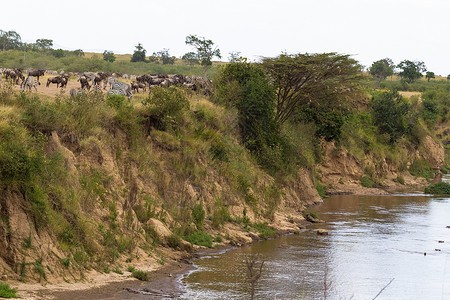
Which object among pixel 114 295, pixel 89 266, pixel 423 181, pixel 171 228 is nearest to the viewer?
pixel 114 295

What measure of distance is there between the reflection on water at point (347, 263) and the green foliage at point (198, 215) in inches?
58.5

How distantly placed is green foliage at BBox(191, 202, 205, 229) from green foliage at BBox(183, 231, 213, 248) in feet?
1.55

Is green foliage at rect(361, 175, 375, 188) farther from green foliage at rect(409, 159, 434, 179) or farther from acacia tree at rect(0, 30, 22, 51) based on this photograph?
acacia tree at rect(0, 30, 22, 51)

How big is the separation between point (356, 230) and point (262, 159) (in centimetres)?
Result: 559

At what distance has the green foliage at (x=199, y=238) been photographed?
18078 mm

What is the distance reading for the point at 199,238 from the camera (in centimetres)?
1836

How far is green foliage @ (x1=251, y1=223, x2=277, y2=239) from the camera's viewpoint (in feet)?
68.1

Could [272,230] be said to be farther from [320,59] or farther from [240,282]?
[320,59]

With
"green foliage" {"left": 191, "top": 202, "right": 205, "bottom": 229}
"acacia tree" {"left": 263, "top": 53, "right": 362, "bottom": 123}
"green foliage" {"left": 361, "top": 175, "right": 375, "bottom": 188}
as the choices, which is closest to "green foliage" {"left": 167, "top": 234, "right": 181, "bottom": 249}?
"green foliage" {"left": 191, "top": 202, "right": 205, "bottom": 229}

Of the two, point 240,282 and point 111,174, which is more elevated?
point 111,174

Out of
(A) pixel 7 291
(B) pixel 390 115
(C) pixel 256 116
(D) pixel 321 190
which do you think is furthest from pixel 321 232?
(B) pixel 390 115

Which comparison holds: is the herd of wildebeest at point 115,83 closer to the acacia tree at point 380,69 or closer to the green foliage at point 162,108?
the green foliage at point 162,108

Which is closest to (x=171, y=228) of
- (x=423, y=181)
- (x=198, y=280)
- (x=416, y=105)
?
(x=198, y=280)

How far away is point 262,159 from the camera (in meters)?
27.0
